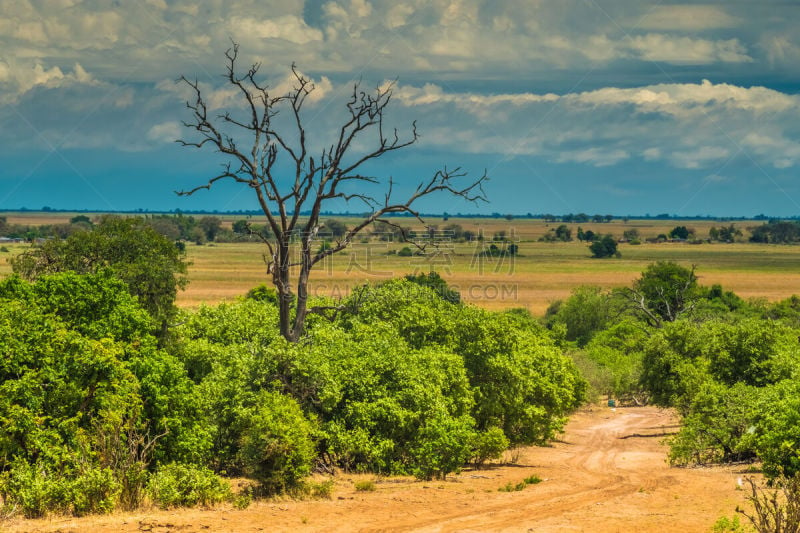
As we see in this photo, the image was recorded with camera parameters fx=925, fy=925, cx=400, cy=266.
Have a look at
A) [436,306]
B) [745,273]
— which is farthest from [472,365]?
[745,273]

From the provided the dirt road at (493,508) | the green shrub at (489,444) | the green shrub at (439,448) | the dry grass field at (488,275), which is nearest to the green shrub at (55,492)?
the dirt road at (493,508)

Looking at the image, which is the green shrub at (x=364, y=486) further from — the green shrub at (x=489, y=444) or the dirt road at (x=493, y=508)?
the green shrub at (x=489, y=444)

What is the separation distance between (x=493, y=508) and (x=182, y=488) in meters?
7.62

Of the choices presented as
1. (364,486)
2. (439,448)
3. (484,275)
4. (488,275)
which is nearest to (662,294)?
(484,275)

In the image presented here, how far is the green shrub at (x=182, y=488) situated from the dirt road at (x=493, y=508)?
0.48 metres

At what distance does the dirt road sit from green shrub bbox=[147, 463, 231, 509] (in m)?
0.48

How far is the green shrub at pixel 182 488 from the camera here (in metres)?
21.6

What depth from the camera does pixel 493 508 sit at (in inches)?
909

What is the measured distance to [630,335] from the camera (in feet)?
265

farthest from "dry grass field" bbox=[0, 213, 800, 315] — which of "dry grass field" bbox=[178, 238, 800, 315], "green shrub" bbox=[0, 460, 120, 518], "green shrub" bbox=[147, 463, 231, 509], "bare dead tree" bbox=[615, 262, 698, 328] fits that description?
"green shrub" bbox=[0, 460, 120, 518]

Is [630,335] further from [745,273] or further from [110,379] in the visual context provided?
[745,273]

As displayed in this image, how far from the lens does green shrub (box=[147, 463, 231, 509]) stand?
850 inches

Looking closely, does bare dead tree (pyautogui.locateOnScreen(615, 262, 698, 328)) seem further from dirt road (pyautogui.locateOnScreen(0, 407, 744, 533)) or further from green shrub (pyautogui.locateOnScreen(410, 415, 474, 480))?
green shrub (pyautogui.locateOnScreen(410, 415, 474, 480))

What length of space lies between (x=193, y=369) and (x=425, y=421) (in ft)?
34.6
